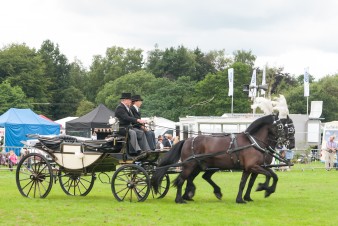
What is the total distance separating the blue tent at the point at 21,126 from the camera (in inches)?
1313

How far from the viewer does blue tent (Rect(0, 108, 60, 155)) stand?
33.3 metres

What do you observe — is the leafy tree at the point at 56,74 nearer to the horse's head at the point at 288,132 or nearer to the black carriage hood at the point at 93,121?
the black carriage hood at the point at 93,121

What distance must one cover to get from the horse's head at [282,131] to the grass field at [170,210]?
1.35 metres

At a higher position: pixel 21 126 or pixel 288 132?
pixel 288 132

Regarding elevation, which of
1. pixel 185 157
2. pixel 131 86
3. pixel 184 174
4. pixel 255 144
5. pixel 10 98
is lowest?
pixel 184 174

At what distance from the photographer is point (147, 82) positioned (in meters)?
79.1

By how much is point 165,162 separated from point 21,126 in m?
20.6

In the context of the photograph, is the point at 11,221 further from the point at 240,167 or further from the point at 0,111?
the point at 0,111

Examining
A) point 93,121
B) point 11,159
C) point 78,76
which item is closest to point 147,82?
point 78,76

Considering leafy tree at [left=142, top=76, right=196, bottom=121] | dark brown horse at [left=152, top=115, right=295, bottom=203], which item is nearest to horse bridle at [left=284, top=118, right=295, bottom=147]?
dark brown horse at [left=152, top=115, right=295, bottom=203]

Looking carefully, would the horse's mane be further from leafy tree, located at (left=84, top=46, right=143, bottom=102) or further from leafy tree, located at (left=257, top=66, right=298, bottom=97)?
leafy tree, located at (left=84, top=46, right=143, bottom=102)

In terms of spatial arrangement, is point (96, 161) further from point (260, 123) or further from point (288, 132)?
point (288, 132)

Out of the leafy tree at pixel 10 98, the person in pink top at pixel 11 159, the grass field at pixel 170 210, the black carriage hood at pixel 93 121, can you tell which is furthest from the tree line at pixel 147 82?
the grass field at pixel 170 210

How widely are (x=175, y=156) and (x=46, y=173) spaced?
3001 millimetres
